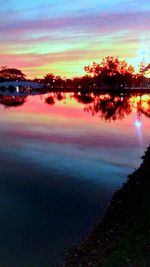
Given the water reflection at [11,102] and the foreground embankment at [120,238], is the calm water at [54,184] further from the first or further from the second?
the water reflection at [11,102]

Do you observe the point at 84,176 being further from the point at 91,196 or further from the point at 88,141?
the point at 88,141

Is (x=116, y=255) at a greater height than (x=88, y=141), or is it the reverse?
(x=116, y=255)

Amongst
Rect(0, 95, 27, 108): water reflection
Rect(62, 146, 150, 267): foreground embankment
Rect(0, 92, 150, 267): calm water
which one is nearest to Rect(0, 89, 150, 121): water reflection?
Rect(0, 95, 27, 108): water reflection

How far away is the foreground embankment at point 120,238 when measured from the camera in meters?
10.2

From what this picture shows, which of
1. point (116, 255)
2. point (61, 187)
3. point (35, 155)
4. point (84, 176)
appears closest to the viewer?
point (116, 255)

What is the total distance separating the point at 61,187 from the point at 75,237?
5995 millimetres

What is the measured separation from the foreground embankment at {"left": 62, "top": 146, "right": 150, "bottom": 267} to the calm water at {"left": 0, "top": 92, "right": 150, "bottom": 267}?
0.51 meters

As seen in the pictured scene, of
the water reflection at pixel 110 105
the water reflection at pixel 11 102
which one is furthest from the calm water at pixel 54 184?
the water reflection at pixel 11 102

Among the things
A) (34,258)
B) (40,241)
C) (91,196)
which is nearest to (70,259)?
(34,258)

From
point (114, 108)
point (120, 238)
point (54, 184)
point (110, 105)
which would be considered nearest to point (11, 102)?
point (110, 105)

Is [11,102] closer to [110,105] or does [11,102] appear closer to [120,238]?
[110,105]

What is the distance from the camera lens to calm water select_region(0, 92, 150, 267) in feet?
42.8

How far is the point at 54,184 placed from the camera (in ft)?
65.9

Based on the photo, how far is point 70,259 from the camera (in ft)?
37.3
